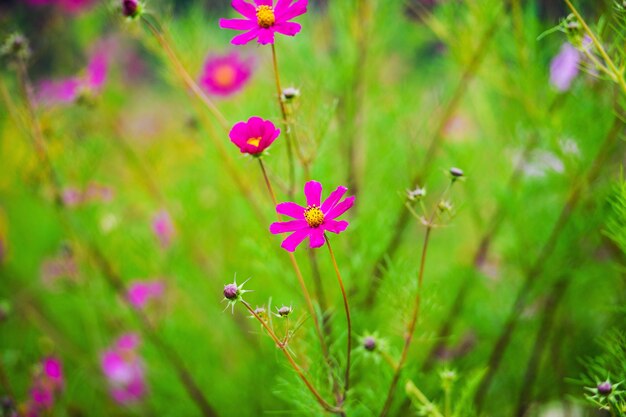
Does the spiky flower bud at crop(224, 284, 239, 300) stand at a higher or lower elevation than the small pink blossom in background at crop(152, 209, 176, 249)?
lower

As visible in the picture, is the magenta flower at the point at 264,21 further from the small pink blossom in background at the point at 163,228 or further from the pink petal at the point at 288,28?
the small pink blossom in background at the point at 163,228

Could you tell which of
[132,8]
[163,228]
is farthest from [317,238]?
[163,228]

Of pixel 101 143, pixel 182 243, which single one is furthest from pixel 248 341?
pixel 101 143

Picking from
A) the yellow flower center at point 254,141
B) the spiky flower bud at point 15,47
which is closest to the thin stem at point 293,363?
the yellow flower center at point 254,141

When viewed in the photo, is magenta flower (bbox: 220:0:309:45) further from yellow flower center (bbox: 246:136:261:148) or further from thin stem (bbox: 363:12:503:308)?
thin stem (bbox: 363:12:503:308)

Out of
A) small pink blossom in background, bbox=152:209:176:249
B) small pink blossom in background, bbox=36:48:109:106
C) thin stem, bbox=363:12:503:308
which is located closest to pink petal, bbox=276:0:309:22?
thin stem, bbox=363:12:503:308

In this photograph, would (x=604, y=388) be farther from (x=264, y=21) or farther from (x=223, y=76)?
(x=223, y=76)
